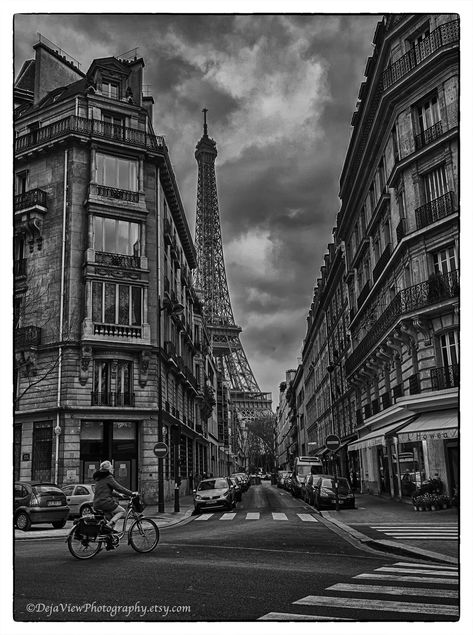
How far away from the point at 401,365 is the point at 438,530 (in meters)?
14.8

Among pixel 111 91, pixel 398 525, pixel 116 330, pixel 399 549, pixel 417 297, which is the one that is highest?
pixel 111 91

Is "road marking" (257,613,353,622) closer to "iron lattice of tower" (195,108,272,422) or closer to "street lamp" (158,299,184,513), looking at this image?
"street lamp" (158,299,184,513)

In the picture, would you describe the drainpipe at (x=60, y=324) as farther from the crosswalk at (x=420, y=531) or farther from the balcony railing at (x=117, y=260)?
the crosswalk at (x=420, y=531)

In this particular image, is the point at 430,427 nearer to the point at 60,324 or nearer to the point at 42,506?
the point at 42,506

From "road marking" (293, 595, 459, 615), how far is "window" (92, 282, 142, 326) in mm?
29582

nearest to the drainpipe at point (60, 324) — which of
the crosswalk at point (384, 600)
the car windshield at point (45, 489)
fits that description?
the car windshield at point (45, 489)

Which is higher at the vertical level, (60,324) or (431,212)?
(431,212)

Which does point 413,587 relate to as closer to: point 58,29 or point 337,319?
point 58,29

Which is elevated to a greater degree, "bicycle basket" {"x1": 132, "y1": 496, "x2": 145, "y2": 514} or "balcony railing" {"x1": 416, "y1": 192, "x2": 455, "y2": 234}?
"balcony railing" {"x1": 416, "y1": 192, "x2": 455, "y2": 234}

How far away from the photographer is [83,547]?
1126 centimetres

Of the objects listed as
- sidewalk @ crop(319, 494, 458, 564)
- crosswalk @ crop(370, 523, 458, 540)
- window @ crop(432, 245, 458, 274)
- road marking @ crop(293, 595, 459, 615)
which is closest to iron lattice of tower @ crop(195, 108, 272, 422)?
window @ crop(432, 245, 458, 274)

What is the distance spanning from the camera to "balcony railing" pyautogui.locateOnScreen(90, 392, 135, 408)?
3456cm

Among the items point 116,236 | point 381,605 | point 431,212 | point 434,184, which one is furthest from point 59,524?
point 434,184

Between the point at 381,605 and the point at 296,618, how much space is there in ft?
3.87
